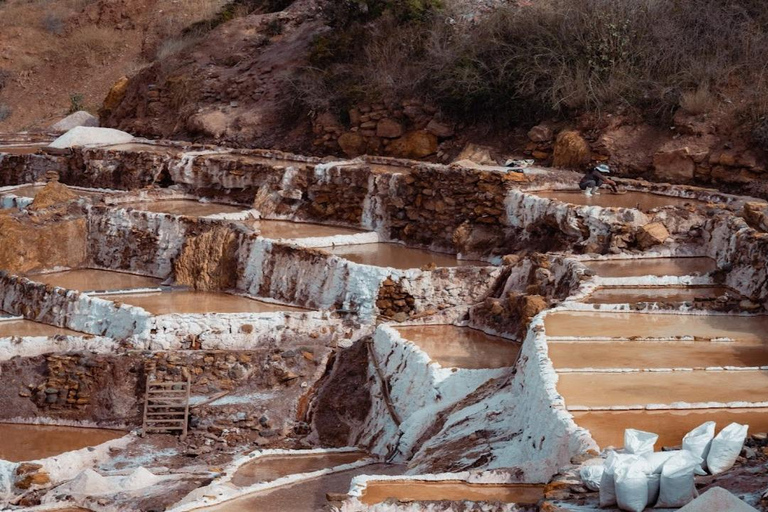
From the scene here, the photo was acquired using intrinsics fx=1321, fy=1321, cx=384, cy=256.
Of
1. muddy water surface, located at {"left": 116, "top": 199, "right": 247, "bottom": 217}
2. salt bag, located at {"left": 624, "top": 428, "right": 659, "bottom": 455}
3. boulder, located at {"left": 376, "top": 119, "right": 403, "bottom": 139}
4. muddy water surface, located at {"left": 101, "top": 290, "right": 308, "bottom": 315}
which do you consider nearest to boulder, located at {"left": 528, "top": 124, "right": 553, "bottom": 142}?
boulder, located at {"left": 376, "top": 119, "right": 403, "bottom": 139}

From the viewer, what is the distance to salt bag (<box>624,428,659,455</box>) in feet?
27.7

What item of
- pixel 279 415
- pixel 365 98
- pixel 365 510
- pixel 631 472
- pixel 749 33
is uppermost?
pixel 749 33

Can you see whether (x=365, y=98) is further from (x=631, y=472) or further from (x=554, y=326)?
(x=631, y=472)

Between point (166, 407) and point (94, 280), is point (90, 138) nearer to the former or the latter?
point (94, 280)

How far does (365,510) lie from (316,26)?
21631 mm

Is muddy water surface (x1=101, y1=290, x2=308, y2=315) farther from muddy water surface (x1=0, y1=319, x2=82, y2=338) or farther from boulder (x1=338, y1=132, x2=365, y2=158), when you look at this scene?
boulder (x1=338, y1=132, x2=365, y2=158)

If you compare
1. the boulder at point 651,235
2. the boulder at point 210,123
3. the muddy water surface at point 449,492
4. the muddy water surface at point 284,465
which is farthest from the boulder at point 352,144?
the muddy water surface at point 449,492

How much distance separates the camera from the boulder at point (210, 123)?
27219mm

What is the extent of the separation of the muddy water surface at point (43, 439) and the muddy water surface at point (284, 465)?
3383 millimetres

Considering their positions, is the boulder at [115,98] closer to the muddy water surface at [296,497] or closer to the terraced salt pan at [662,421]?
the muddy water surface at [296,497]

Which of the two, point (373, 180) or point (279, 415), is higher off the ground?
point (373, 180)

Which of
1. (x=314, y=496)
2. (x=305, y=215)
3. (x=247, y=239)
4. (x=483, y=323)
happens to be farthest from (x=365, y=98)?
(x=314, y=496)

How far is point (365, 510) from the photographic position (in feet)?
29.6

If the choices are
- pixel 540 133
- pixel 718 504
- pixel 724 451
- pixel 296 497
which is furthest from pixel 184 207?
pixel 718 504
